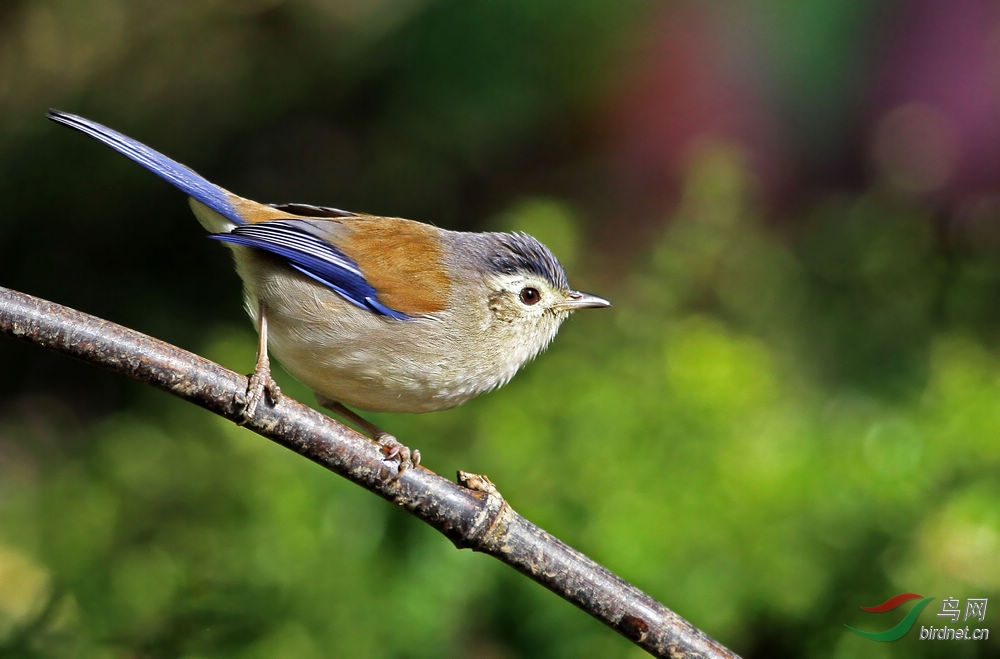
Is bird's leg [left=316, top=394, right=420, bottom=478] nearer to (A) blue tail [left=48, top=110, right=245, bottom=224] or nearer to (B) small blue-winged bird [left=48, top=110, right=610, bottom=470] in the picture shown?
(B) small blue-winged bird [left=48, top=110, right=610, bottom=470]

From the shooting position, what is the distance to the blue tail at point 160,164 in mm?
2711

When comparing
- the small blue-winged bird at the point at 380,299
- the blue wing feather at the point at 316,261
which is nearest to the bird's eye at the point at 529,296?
Result: the small blue-winged bird at the point at 380,299

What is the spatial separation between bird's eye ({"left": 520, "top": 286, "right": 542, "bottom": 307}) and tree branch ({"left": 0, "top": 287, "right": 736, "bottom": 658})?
103 centimetres

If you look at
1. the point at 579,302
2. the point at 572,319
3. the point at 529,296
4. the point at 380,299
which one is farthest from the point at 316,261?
the point at 572,319

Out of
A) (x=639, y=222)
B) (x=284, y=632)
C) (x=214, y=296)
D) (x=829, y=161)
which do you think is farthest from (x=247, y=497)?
(x=829, y=161)

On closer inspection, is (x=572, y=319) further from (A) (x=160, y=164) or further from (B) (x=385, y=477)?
(B) (x=385, y=477)

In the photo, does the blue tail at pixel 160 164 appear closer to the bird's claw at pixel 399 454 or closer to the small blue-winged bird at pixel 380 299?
the small blue-winged bird at pixel 380 299

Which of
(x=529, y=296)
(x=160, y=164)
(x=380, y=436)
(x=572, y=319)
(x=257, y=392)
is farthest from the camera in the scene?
(x=572, y=319)

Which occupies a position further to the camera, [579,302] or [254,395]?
[579,302]

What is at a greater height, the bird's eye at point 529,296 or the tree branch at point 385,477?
the bird's eye at point 529,296

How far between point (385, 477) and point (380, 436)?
0.85 meters

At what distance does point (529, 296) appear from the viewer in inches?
136

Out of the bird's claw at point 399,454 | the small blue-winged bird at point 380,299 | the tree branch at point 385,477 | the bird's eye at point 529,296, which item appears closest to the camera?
the tree branch at point 385,477

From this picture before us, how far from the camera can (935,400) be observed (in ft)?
13.8
